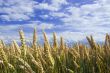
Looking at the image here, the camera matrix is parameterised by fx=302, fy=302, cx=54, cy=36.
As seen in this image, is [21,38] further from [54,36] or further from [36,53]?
[54,36]

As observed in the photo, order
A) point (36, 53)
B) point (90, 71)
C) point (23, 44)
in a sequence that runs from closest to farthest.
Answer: point (23, 44) < point (36, 53) < point (90, 71)

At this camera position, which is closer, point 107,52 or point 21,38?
point 21,38

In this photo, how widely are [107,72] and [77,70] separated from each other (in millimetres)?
563

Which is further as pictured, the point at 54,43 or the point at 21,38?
the point at 54,43

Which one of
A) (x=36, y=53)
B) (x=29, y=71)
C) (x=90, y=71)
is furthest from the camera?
(x=90, y=71)

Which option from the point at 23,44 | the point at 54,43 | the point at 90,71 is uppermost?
the point at 23,44

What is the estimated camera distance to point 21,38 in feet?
12.5

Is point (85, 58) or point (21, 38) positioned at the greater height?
point (21, 38)

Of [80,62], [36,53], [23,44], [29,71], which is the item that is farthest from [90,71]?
[29,71]

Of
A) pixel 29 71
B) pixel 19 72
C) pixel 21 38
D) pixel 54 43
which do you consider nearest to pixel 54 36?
pixel 54 43

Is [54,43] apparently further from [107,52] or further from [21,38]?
[21,38]

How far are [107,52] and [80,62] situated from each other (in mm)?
602

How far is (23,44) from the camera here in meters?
3.78

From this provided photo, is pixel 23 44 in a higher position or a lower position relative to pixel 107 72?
higher
